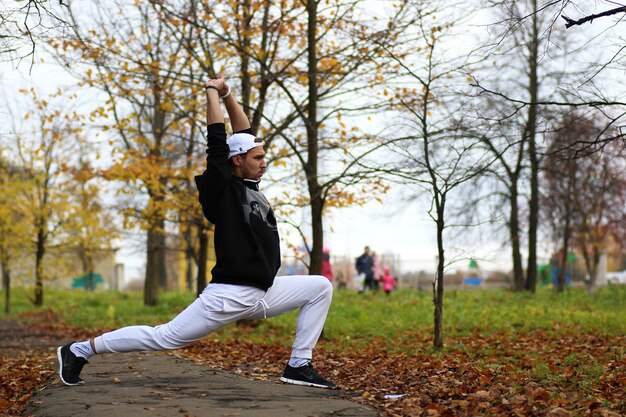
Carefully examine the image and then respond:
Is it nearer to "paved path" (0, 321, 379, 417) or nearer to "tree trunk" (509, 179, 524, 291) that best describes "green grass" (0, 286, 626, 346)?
"paved path" (0, 321, 379, 417)

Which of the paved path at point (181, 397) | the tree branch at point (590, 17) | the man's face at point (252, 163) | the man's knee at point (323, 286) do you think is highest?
the tree branch at point (590, 17)

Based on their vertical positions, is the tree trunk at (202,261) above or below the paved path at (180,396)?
above

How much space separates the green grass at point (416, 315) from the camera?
13.5 m

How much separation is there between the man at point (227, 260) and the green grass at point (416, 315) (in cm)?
304

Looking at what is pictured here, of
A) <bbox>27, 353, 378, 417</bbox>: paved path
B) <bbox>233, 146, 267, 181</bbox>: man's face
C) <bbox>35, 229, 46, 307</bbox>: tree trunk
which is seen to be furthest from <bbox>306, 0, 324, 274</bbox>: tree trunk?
<bbox>35, 229, 46, 307</bbox>: tree trunk

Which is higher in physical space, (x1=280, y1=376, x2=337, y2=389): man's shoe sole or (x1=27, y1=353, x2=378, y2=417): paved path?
(x1=280, y1=376, x2=337, y2=389): man's shoe sole

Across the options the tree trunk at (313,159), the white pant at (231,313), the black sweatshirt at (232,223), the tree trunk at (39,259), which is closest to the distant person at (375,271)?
the tree trunk at (39,259)

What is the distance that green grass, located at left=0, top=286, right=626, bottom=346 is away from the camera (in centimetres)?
1348

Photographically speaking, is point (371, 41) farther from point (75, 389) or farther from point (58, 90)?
point (58, 90)

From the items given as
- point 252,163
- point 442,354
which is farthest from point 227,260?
point 442,354

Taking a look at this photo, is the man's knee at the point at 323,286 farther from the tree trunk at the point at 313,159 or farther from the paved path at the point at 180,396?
the tree trunk at the point at 313,159

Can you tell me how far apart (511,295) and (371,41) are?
38.8ft

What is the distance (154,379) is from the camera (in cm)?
673

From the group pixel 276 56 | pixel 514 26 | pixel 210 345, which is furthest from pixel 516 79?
pixel 514 26
